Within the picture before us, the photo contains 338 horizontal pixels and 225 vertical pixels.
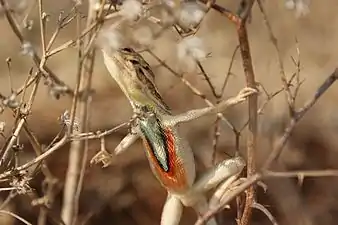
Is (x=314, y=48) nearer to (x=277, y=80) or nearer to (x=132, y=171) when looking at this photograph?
(x=277, y=80)

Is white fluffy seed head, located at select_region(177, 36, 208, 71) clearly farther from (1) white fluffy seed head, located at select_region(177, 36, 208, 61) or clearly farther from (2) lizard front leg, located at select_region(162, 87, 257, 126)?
(2) lizard front leg, located at select_region(162, 87, 257, 126)

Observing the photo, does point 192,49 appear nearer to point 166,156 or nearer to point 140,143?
point 166,156

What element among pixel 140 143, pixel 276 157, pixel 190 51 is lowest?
pixel 276 157

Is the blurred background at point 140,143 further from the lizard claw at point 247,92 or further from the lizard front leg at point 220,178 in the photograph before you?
the lizard claw at point 247,92

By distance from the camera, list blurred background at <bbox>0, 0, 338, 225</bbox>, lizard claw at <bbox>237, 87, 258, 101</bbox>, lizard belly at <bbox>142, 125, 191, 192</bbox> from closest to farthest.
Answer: lizard claw at <bbox>237, 87, 258, 101</bbox>, lizard belly at <bbox>142, 125, 191, 192</bbox>, blurred background at <bbox>0, 0, 338, 225</bbox>

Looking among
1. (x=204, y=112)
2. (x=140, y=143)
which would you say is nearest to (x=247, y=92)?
(x=204, y=112)

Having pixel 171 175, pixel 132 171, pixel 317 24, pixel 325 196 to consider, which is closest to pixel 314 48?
pixel 317 24

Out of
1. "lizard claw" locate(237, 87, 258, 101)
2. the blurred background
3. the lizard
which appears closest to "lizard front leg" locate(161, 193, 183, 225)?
the lizard
